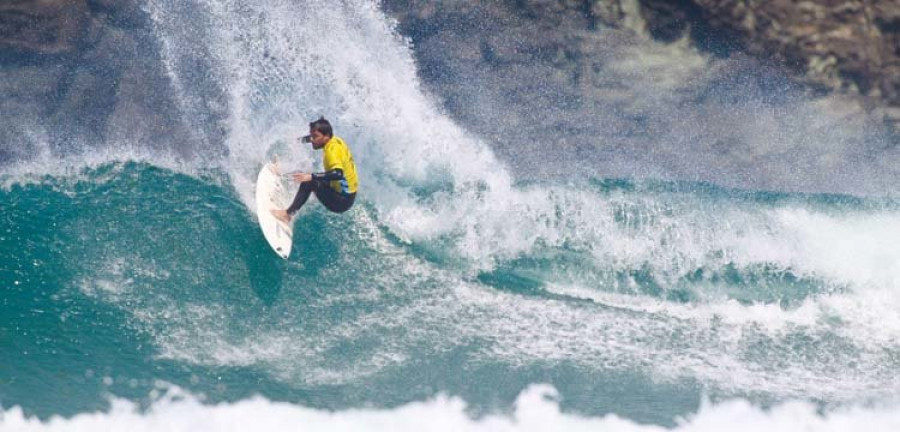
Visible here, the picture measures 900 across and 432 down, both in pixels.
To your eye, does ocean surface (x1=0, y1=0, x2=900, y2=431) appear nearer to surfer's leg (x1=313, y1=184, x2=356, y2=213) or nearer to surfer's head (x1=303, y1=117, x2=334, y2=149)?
surfer's leg (x1=313, y1=184, x2=356, y2=213)

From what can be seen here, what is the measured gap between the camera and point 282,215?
27.2 feet

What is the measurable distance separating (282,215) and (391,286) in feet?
4.53

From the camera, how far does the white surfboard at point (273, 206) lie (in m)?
8.03

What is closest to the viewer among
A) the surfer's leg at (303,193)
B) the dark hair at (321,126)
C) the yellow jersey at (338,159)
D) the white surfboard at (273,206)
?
the dark hair at (321,126)

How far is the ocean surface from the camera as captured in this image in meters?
7.84

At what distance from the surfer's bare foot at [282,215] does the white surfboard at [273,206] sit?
32mm

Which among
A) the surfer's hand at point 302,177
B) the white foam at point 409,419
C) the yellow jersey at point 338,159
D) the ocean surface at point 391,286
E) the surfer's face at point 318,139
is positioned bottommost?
the white foam at point 409,419

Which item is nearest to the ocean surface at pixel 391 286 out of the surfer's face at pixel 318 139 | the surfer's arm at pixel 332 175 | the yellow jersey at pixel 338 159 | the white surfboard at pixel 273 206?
the white surfboard at pixel 273 206

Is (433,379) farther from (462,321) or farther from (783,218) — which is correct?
(783,218)

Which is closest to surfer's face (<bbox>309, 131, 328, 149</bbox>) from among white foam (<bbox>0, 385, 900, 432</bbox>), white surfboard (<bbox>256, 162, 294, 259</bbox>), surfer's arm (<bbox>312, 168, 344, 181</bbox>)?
surfer's arm (<bbox>312, 168, 344, 181</bbox>)

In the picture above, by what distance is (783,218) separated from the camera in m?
9.62

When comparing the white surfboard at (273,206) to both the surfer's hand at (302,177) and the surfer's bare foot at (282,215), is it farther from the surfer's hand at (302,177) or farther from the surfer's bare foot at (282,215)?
the surfer's hand at (302,177)

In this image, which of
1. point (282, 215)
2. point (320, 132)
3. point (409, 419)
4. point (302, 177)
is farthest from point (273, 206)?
point (409, 419)

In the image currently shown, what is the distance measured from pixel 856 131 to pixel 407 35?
6198 millimetres
